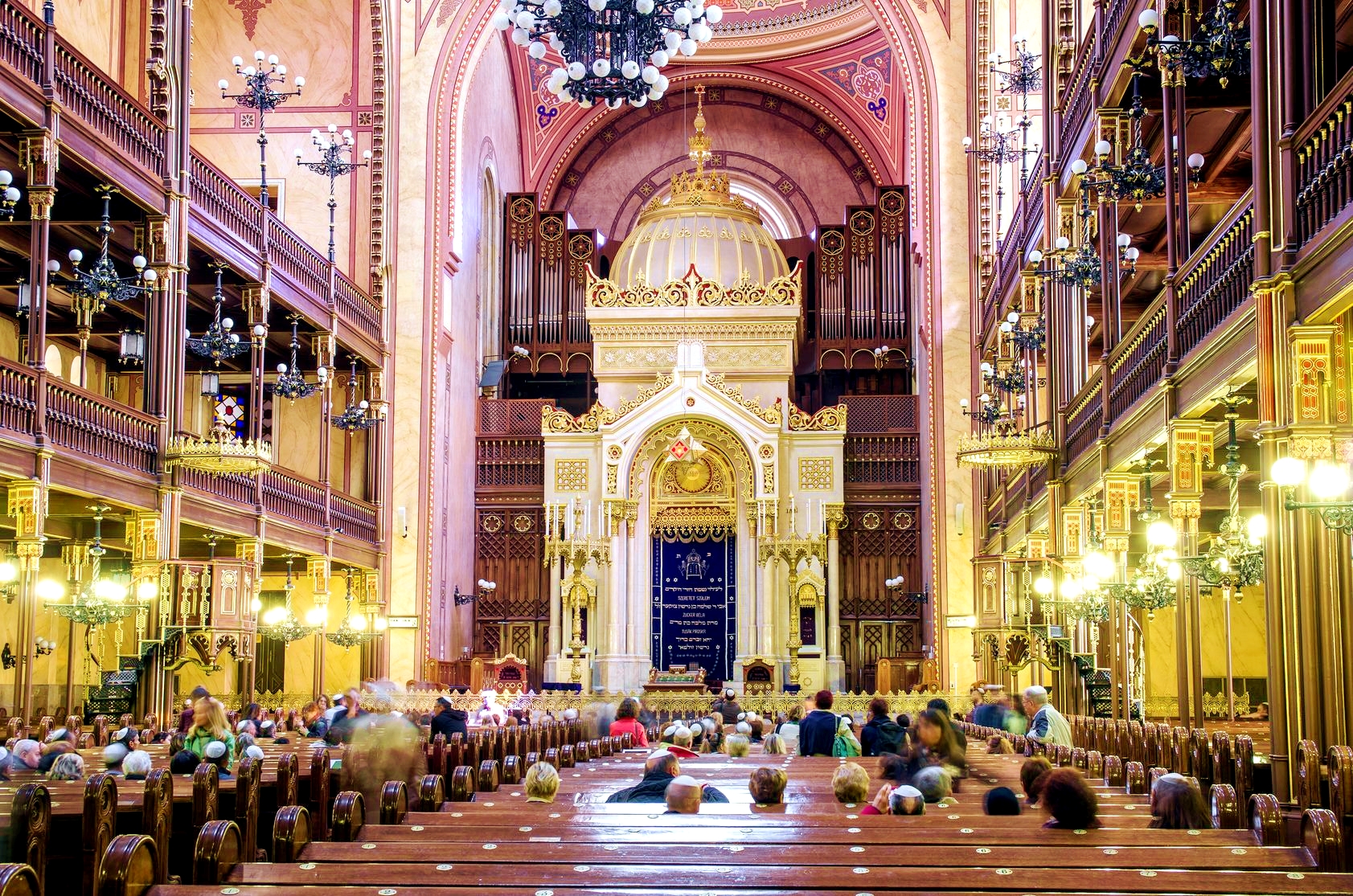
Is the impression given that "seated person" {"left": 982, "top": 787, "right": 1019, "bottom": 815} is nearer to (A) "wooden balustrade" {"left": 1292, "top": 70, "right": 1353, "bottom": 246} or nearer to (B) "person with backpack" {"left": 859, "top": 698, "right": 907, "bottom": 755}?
(B) "person with backpack" {"left": 859, "top": 698, "right": 907, "bottom": 755}

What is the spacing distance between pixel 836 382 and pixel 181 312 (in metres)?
18.6

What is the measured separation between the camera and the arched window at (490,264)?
35.6 meters

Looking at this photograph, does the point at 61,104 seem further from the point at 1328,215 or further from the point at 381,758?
the point at 1328,215

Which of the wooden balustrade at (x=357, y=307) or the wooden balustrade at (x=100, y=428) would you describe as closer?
the wooden balustrade at (x=100, y=428)

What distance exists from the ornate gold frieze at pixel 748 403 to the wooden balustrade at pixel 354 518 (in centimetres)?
765

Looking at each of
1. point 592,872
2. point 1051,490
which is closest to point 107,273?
point 1051,490

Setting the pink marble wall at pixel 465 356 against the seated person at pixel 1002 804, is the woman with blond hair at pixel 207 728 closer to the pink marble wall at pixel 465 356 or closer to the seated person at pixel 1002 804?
the seated person at pixel 1002 804

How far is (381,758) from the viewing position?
977 centimetres

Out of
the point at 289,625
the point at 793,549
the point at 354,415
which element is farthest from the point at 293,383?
the point at 793,549

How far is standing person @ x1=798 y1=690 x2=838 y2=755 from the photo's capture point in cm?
1444

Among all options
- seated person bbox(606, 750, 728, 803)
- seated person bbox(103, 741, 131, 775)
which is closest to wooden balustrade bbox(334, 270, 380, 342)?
seated person bbox(103, 741, 131, 775)

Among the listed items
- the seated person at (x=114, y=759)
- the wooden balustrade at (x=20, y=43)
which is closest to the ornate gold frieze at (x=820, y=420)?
the wooden balustrade at (x=20, y=43)

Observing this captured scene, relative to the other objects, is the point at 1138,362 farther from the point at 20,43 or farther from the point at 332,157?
the point at 332,157

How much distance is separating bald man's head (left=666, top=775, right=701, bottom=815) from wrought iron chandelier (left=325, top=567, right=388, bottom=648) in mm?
19972
